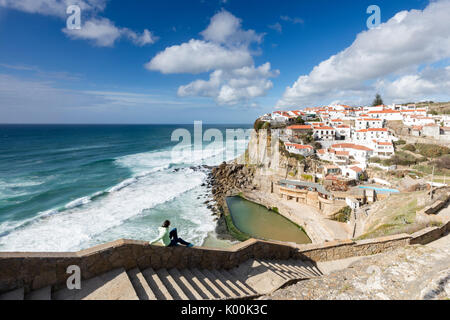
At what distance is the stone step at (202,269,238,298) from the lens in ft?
18.6

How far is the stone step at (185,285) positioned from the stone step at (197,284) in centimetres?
15

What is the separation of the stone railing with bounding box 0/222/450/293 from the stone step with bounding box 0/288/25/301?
104mm

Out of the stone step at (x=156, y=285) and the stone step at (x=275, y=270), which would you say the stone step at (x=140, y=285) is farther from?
the stone step at (x=275, y=270)

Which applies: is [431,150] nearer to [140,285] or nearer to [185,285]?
[185,285]

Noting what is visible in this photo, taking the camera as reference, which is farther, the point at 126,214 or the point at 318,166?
the point at 318,166

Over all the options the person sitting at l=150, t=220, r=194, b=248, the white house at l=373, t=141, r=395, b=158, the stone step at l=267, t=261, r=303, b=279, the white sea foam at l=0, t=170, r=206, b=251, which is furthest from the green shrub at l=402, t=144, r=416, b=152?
the person sitting at l=150, t=220, r=194, b=248

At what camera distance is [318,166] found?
31531 millimetres

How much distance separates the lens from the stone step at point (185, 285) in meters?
5.12

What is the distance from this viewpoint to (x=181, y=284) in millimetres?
5527

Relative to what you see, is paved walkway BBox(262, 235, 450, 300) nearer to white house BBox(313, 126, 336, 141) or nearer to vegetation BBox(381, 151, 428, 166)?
vegetation BBox(381, 151, 428, 166)
